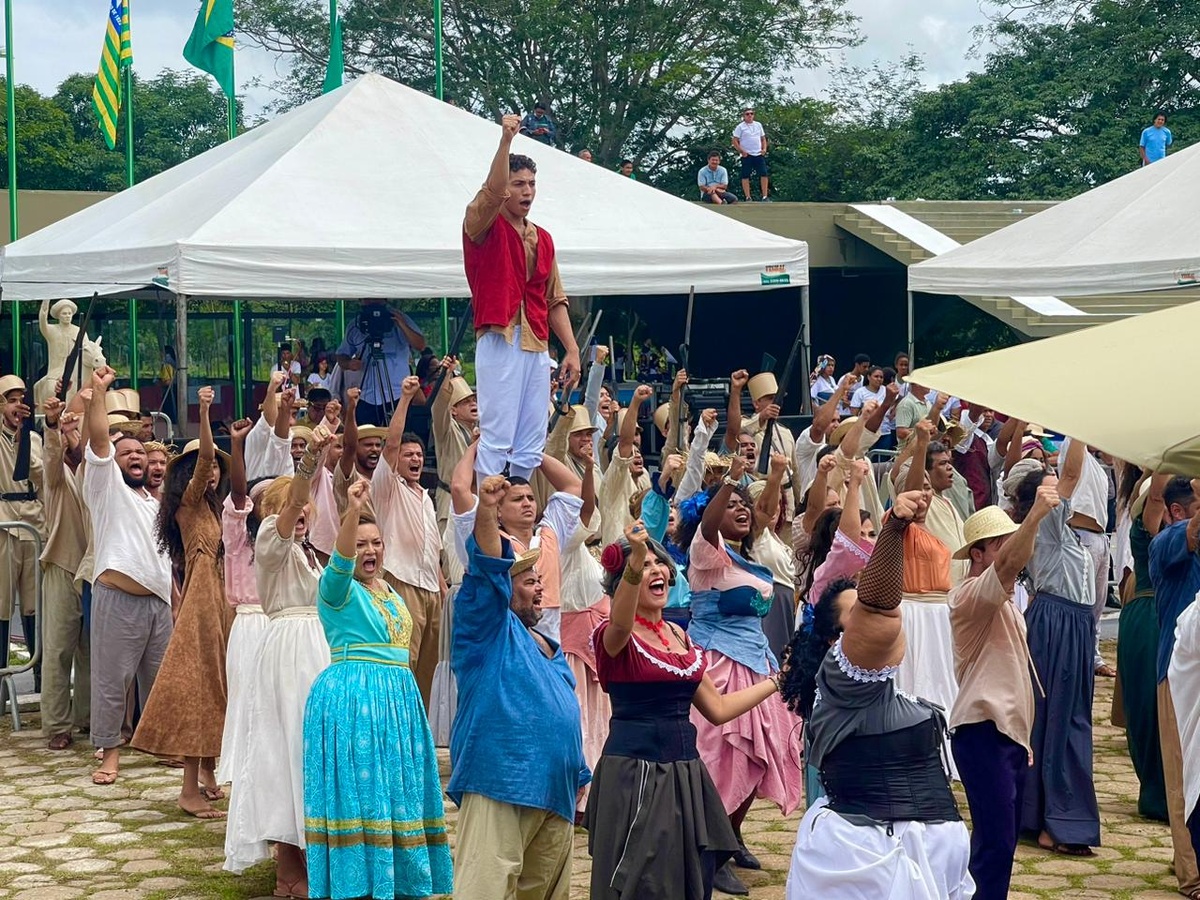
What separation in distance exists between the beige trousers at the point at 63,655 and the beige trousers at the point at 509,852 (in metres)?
4.92

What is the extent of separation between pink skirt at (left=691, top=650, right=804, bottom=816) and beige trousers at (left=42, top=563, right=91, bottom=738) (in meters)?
4.40

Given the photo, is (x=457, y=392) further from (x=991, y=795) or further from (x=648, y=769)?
(x=648, y=769)

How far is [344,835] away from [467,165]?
625 cm

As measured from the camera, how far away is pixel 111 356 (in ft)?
72.2

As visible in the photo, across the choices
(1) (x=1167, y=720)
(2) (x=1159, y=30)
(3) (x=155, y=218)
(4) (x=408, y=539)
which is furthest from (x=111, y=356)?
(2) (x=1159, y=30)

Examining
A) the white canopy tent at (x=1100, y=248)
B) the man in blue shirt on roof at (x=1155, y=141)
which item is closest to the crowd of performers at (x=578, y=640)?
the white canopy tent at (x=1100, y=248)

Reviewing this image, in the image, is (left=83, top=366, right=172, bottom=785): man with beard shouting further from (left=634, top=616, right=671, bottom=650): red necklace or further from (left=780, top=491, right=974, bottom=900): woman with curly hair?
(left=780, top=491, right=974, bottom=900): woman with curly hair

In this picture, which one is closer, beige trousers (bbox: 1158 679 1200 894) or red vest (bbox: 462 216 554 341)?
red vest (bbox: 462 216 554 341)

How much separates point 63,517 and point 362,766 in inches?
171

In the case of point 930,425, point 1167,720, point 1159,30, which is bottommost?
point 1167,720

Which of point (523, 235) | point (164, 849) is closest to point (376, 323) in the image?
point (164, 849)

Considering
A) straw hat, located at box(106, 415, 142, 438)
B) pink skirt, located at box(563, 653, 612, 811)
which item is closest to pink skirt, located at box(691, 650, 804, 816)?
pink skirt, located at box(563, 653, 612, 811)

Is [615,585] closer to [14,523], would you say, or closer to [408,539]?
[408,539]

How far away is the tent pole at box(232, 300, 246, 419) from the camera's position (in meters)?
18.1
